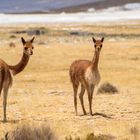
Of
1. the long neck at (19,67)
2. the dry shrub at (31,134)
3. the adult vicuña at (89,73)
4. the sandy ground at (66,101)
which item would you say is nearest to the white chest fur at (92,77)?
the adult vicuña at (89,73)

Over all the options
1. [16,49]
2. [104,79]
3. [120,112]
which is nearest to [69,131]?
[120,112]

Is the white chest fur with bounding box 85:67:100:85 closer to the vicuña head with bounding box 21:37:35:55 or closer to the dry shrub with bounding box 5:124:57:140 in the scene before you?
the vicuña head with bounding box 21:37:35:55

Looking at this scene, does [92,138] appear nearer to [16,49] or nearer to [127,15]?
[16,49]

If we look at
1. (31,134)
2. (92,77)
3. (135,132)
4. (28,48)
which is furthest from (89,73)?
(31,134)

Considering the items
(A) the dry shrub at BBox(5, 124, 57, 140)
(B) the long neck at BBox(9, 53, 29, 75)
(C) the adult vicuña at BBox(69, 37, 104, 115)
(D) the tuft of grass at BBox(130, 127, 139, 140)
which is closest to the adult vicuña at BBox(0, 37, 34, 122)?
(B) the long neck at BBox(9, 53, 29, 75)

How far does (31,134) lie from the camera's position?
31.4 ft

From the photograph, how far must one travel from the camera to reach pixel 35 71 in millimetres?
25031

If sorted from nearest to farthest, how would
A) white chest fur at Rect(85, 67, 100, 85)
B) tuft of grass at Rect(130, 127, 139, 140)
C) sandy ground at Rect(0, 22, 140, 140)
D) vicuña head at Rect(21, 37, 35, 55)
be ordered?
tuft of grass at Rect(130, 127, 139, 140) < sandy ground at Rect(0, 22, 140, 140) < vicuña head at Rect(21, 37, 35, 55) < white chest fur at Rect(85, 67, 100, 85)

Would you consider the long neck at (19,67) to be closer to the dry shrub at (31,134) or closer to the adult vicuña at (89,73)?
the adult vicuña at (89,73)

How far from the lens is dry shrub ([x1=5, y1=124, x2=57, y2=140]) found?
31.1ft

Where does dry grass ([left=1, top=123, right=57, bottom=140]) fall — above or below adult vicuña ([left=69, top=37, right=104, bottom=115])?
below

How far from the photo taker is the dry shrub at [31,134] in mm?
9484

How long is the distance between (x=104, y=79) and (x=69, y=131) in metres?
9.93

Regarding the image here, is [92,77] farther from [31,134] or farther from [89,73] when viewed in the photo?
[31,134]
